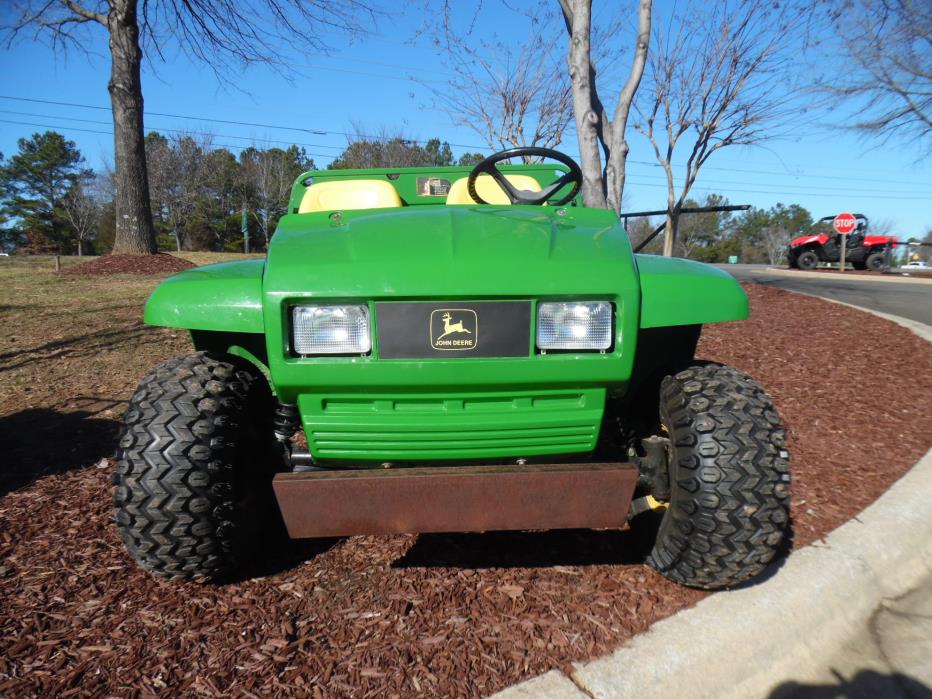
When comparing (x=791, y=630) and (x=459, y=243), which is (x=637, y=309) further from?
(x=791, y=630)

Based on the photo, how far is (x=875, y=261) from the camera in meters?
22.1

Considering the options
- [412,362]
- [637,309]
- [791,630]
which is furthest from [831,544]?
[412,362]

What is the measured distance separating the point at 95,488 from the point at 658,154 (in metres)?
13.0

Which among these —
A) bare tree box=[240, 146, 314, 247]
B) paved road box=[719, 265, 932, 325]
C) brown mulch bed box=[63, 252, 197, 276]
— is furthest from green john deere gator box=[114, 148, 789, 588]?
bare tree box=[240, 146, 314, 247]

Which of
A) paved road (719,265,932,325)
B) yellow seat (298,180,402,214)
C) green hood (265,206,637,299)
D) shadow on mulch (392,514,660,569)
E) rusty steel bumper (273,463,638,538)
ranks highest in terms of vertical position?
yellow seat (298,180,402,214)

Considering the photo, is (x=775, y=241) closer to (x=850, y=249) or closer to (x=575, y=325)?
(x=850, y=249)

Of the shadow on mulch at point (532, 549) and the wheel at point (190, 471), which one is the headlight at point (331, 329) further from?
the shadow on mulch at point (532, 549)

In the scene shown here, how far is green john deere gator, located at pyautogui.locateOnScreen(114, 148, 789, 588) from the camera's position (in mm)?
1730

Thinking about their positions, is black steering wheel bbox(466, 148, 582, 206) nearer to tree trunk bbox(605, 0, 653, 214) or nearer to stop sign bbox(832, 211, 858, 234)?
tree trunk bbox(605, 0, 653, 214)

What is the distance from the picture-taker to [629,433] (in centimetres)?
243

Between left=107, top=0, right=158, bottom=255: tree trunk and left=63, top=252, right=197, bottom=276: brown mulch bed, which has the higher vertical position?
left=107, top=0, right=158, bottom=255: tree trunk

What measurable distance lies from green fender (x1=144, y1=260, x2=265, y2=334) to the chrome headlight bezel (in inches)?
5.2

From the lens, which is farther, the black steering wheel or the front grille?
the black steering wheel

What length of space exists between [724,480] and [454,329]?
923 millimetres
